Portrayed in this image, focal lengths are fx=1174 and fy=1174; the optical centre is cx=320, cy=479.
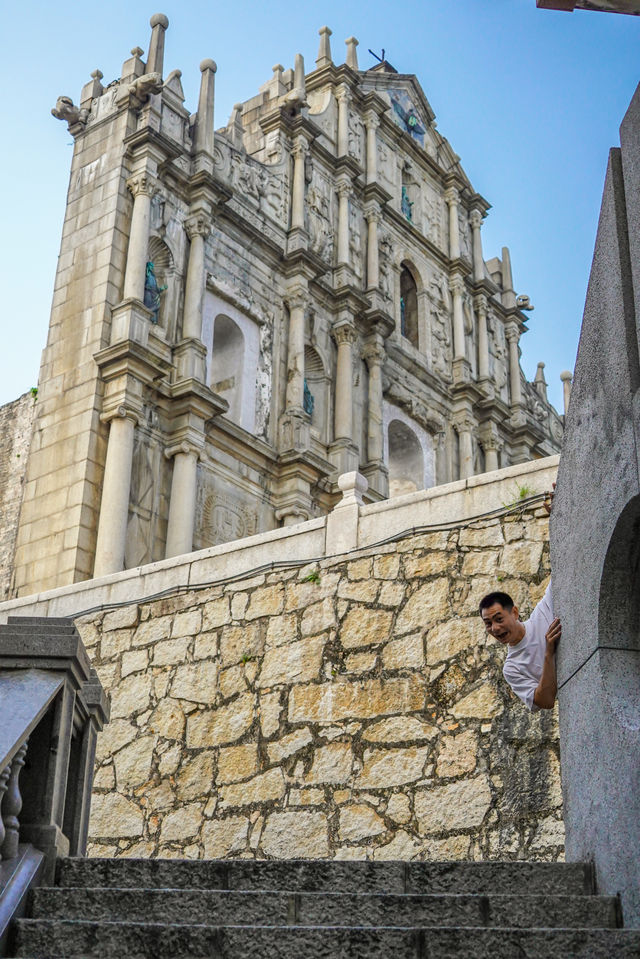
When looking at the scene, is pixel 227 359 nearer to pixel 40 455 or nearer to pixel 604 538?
pixel 40 455

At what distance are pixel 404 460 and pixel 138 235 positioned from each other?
25.5 ft

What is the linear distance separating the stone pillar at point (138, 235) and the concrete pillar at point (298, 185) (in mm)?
3764

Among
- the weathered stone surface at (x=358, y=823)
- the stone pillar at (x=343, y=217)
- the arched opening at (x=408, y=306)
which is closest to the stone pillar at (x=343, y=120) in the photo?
the stone pillar at (x=343, y=217)

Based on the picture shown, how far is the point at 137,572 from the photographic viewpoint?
10.5m

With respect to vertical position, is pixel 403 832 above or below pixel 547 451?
below

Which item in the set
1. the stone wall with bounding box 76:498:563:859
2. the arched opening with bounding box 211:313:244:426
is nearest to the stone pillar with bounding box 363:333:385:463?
the arched opening with bounding box 211:313:244:426

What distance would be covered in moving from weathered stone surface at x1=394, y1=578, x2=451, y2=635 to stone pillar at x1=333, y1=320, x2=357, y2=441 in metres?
11.9

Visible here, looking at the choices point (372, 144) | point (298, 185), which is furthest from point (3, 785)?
point (372, 144)

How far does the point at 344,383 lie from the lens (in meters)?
21.4

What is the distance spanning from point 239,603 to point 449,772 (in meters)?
2.50

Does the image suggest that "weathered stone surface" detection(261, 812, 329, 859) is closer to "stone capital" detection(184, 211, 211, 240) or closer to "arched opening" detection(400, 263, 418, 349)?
"stone capital" detection(184, 211, 211, 240)

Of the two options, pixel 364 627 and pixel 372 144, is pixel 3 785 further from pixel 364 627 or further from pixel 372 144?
pixel 372 144

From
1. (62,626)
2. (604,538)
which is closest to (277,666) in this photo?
(62,626)

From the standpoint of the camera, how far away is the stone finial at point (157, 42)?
789 inches
